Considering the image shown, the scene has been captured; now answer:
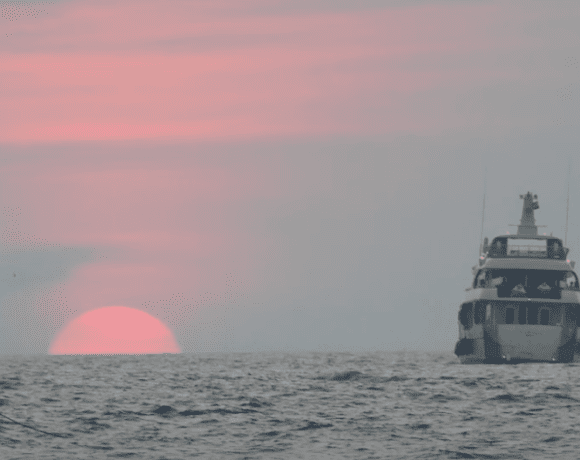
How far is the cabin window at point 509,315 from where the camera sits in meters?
70.2

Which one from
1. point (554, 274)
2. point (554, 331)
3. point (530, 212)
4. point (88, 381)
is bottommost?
point (88, 381)

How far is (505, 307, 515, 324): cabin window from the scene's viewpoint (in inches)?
2763

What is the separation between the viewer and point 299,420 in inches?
1361

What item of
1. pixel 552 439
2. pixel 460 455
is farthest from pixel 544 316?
pixel 460 455

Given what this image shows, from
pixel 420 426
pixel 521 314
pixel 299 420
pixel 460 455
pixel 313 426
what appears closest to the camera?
pixel 460 455

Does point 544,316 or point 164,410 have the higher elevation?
point 544,316

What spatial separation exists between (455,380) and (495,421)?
23.6 meters

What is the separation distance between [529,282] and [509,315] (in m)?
3.16

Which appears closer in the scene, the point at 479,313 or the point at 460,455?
the point at 460,455

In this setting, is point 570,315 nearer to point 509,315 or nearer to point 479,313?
point 509,315

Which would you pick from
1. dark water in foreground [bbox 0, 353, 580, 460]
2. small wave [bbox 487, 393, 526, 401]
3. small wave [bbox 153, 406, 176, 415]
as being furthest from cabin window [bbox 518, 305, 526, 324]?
small wave [bbox 153, 406, 176, 415]

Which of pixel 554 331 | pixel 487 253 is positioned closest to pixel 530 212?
pixel 487 253

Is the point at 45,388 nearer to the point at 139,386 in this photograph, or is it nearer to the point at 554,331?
the point at 139,386

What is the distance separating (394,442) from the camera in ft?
94.4
